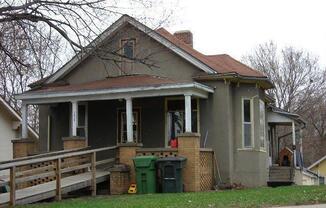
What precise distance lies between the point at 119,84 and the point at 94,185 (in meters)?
4.82

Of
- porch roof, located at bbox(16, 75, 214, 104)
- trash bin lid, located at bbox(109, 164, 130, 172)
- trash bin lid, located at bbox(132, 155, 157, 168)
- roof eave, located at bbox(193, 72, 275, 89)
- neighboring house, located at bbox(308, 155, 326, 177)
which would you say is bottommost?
neighboring house, located at bbox(308, 155, 326, 177)

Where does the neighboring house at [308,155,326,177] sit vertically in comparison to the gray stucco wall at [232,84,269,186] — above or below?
below

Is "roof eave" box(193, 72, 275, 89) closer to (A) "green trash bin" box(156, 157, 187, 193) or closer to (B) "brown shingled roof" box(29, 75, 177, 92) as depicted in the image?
(B) "brown shingled roof" box(29, 75, 177, 92)

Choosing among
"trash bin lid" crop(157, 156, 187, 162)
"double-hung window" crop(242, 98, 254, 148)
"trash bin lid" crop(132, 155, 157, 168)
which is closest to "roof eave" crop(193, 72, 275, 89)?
"double-hung window" crop(242, 98, 254, 148)

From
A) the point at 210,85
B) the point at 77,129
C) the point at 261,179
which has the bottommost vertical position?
the point at 261,179

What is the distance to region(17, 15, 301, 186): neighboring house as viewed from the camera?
69.6 ft

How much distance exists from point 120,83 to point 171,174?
16.1 feet

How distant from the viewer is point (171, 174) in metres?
18.3

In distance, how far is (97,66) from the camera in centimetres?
2369

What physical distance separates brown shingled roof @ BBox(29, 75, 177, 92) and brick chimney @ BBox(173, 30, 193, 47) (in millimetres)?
5039

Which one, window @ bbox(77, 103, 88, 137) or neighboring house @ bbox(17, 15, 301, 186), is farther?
window @ bbox(77, 103, 88, 137)

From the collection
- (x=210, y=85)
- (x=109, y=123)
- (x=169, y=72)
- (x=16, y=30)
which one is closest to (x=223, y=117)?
(x=210, y=85)

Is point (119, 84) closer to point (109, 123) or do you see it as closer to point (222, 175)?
point (109, 123)

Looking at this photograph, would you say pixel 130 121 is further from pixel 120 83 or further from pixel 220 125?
pixel 220 125
